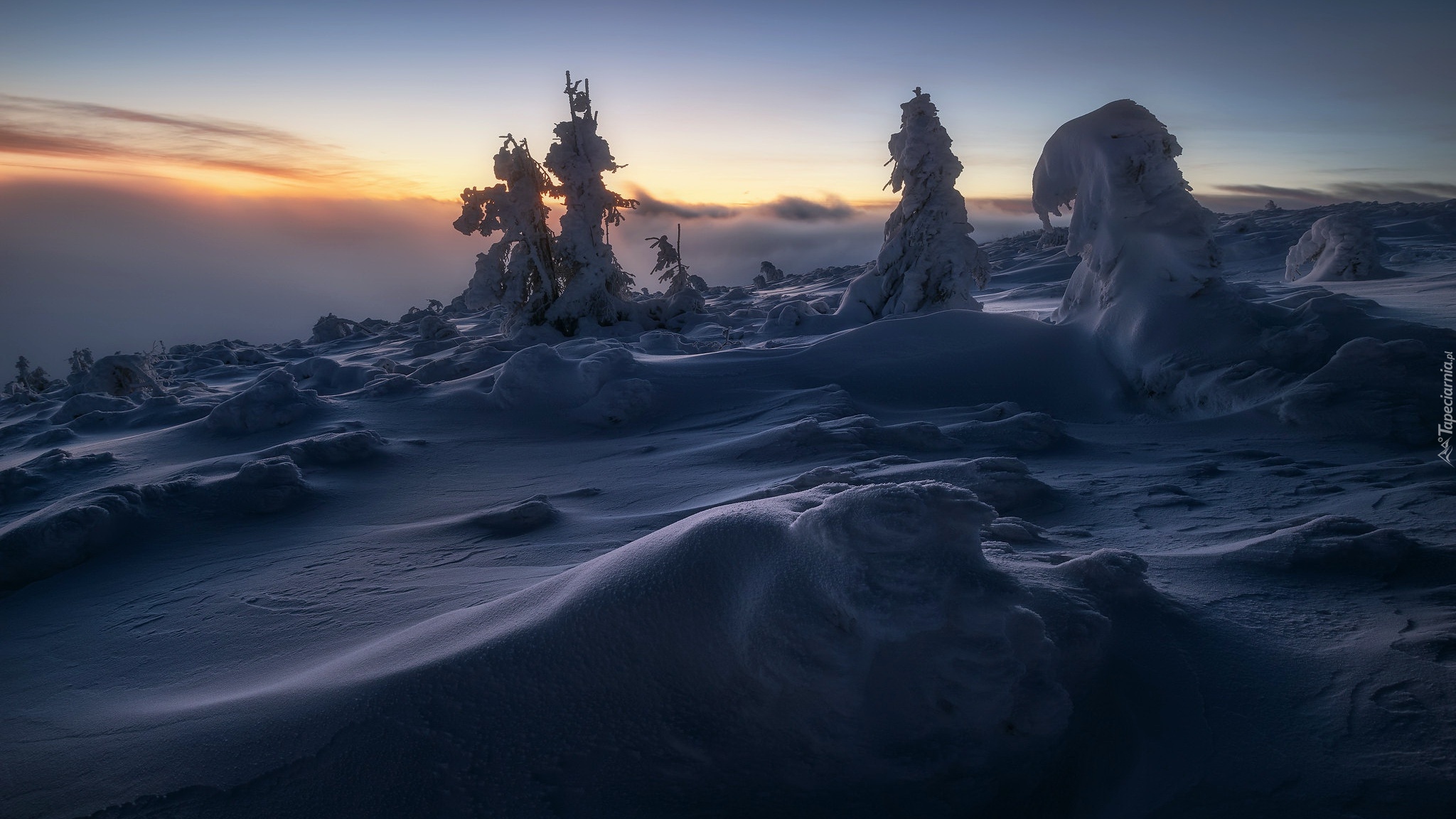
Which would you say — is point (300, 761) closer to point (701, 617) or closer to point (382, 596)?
point (701, 617)

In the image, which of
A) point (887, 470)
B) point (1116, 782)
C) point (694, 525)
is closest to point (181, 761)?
point (694, 525)

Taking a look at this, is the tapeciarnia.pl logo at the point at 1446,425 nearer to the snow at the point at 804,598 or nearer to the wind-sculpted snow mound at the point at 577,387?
the snow at the point at 804,598

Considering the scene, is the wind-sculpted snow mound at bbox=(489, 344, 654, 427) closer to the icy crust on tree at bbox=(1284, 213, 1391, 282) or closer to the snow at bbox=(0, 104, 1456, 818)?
the snow at bbox=(0, 104, 1456, 818)

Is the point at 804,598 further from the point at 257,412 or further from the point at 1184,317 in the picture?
the point at 257,412

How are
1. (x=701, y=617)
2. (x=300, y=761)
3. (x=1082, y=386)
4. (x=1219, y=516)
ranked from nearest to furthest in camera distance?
(x=300, y=761) < (x=701, y=617) < (x=1219, y=516) < (x=1082, y=386)

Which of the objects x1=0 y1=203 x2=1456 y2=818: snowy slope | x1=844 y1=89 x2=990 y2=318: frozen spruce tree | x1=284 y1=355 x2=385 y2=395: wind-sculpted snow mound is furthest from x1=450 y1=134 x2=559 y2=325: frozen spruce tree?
x1=0 y1=203 x2=1456 y2=818: snowy slope

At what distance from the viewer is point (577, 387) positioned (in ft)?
24.9

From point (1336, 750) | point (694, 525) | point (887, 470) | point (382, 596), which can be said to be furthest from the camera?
point (887, 470)

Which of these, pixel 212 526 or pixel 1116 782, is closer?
pixel 1116 782

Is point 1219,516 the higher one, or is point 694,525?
point 694,525

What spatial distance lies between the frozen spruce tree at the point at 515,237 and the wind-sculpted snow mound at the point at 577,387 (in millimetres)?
7481

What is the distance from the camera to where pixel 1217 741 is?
6.13 ft

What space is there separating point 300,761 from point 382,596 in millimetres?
1481

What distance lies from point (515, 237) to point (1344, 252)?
1546 cm
